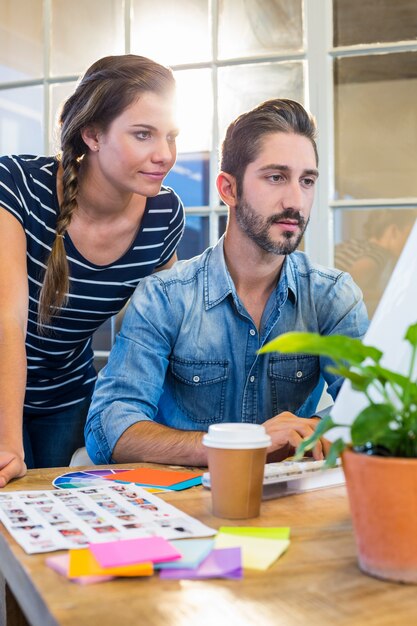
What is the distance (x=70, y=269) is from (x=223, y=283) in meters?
0.43

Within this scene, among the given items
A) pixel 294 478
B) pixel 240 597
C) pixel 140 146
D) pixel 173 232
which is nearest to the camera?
pixel 240 597

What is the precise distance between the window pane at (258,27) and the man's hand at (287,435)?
60.6 inches

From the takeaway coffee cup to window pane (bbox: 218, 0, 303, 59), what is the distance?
6.01 ft

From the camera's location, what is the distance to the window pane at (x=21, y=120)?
2861 millimetres

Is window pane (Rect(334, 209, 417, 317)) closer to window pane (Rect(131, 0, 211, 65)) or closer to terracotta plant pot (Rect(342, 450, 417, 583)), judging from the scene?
window pane (Rect(131, 0, 211, 65))

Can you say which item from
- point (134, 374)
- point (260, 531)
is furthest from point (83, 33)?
point (260, 531)

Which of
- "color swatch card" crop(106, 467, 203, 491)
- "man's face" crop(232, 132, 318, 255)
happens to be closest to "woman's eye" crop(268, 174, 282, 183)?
"man's face" crop(232, 132, 318, 255)

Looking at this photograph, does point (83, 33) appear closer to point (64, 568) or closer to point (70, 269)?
point (70, 269)

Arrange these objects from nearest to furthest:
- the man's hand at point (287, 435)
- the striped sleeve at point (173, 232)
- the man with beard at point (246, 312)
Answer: the man's hand at point (287, 435), the man with beard at point (246, 312), the striped sleeve at point (173, 232)

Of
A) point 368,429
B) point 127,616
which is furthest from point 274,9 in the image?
point 127,616

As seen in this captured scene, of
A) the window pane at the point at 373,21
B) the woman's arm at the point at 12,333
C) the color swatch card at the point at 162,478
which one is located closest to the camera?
the color swatch card at the point at 162,478

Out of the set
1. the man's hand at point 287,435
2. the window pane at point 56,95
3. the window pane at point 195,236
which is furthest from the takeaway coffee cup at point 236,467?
the window pane at point 56,95

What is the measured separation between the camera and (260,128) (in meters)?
1.80

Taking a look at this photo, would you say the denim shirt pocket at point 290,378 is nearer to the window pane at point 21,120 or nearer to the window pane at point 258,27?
the window pane at point 258,27
